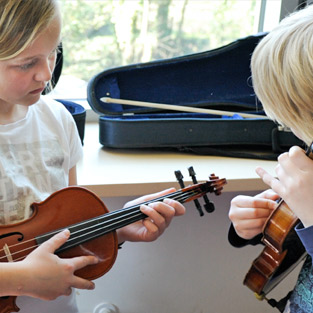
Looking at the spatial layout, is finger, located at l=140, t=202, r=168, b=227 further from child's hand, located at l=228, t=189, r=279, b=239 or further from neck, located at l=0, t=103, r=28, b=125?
neck, located at l=0, t=103, r=28, b=125

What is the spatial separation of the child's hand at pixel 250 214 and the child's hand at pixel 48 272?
322 mm

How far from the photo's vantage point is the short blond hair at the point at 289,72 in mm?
874

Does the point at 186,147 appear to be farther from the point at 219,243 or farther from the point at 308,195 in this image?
the point at 308,195

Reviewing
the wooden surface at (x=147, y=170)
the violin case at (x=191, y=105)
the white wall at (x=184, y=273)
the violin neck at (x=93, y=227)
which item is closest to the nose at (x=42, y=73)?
the violin neck at (x=93, y=227)

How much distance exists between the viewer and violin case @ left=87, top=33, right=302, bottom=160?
148 cm

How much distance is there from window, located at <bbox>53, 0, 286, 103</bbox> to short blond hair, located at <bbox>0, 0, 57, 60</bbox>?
2.80ft

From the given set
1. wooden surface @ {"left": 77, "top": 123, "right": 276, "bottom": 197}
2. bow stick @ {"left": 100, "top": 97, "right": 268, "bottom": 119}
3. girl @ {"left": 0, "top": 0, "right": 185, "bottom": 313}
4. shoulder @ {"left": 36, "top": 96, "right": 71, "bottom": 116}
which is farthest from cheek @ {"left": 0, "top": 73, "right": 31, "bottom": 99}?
bow stick @ {"left": 100, "top": 97, "right": 268, "bottom": 119}

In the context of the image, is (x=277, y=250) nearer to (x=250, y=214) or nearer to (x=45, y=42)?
(x=250, y=214)

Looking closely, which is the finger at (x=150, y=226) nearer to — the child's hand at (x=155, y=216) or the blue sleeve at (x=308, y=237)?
the child's hand at (x=155, y=216)

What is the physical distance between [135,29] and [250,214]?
0.98m

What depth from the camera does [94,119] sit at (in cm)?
183

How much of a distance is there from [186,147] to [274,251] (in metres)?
0.58

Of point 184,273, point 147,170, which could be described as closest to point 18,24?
point 147,170

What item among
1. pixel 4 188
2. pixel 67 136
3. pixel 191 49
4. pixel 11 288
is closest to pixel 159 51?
pixel 191 49
